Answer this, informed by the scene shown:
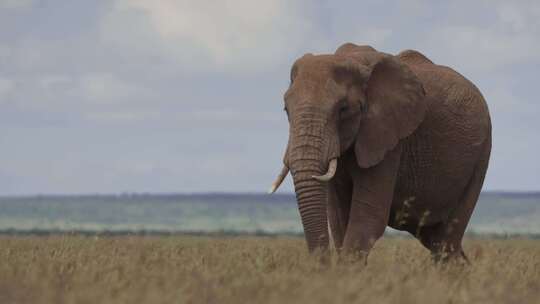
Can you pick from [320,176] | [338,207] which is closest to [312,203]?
[320,176]

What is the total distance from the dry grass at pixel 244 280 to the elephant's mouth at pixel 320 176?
649 mm

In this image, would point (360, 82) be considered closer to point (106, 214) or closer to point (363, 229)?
point (363, 229)

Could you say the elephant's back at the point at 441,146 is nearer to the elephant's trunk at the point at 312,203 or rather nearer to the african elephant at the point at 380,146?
the african elephant at the point at 380,146

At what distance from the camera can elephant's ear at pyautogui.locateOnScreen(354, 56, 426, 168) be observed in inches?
501

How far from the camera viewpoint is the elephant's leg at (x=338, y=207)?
1338cm

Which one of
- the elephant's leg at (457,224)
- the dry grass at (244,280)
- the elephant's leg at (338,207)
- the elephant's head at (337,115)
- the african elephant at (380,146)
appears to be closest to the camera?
the dry grass at (244,280)

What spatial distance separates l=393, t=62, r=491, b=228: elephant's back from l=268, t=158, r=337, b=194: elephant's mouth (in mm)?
1708

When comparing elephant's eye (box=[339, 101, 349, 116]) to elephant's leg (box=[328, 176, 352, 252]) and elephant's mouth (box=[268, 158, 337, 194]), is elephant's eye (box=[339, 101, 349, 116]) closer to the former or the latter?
elephant's mouth (box=[268, 158, 337, 194])

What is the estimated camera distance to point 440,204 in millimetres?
14867

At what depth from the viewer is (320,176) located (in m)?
11.8

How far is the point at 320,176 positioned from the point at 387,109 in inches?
62.2

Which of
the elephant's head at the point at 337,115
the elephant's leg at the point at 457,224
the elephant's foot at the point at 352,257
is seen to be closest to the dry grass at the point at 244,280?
the elephant's foot at the point at 352,257

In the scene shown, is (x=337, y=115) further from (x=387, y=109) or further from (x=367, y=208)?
(x=367, y=208)

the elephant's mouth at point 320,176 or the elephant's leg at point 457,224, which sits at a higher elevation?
the elephant's mouth at point 320,176
